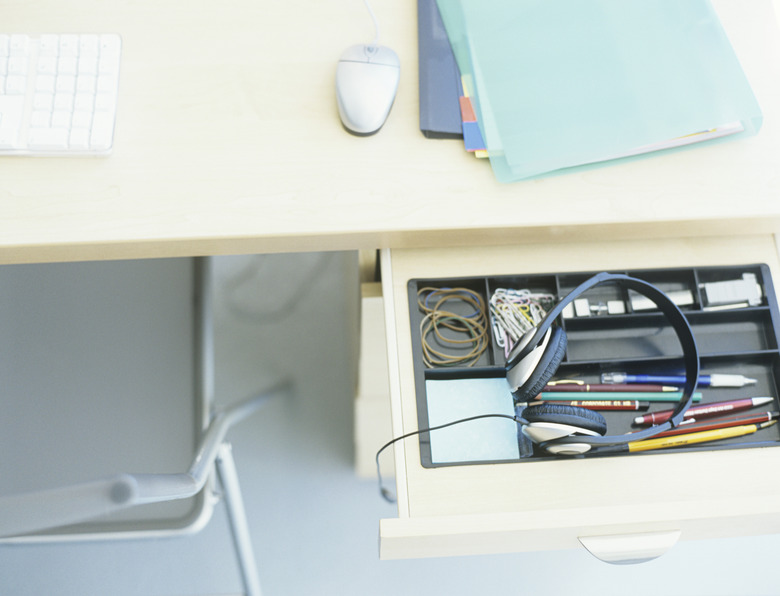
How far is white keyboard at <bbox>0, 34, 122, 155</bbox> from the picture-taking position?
62 cm

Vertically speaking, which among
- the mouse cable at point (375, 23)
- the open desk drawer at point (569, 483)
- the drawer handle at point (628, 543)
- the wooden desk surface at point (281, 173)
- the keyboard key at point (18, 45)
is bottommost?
the drawer handle at point (628, 543)

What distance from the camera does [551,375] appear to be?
59cm

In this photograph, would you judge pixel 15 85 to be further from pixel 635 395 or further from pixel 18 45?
pixel 635 395

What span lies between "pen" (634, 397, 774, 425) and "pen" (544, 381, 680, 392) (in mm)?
27

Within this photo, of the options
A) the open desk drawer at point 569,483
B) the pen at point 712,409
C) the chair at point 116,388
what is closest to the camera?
the open desk drawer at point 569,483

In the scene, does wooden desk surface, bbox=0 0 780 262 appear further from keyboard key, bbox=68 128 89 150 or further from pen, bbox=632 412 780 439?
pen, bbox=632 412 780 439

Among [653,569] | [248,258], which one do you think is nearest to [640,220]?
[653,569]

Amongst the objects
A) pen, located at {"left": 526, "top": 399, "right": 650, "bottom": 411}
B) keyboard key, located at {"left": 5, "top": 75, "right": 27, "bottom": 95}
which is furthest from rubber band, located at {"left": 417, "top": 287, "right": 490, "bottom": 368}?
keyboard key, located at {"left": 5, "top": 75, "right": 27, "bottom": 95}

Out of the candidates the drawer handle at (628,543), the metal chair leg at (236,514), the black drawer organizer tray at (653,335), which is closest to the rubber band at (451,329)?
the black drawer organizer tray at (653,335)

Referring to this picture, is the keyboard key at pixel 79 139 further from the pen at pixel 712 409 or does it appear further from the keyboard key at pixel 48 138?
the pen at pixel 712 409

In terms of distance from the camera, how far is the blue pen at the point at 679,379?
0.66 meters

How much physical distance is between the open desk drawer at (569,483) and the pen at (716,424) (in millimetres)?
22

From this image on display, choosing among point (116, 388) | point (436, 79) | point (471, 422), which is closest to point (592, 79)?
point (436, 79)

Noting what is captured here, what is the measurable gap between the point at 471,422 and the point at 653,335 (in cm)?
23
